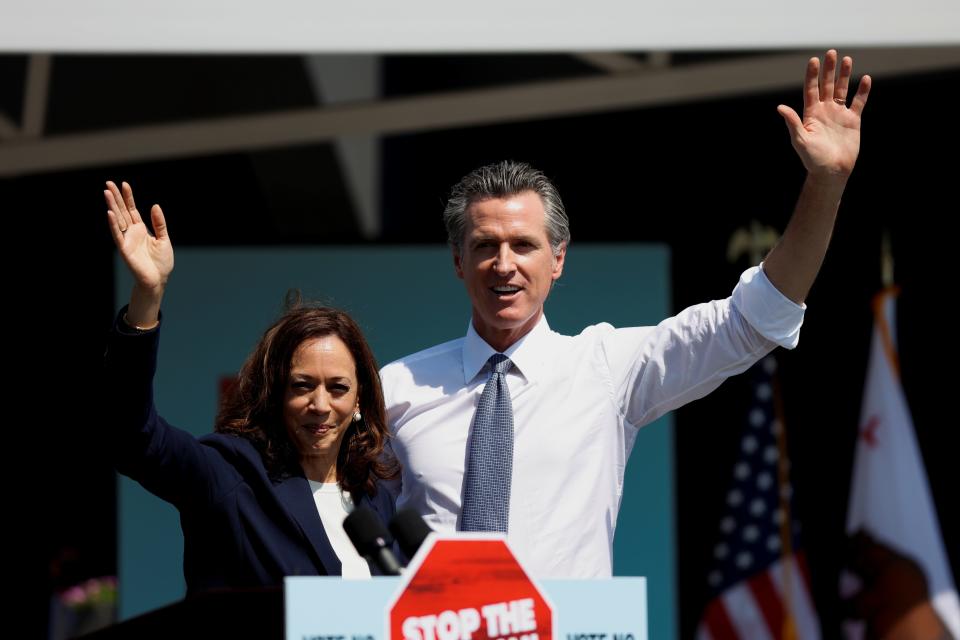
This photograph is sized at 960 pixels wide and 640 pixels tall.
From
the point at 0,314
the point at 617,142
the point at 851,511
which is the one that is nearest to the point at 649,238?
the point at 617,142

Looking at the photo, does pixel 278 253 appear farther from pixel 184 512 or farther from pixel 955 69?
pixel 184 512

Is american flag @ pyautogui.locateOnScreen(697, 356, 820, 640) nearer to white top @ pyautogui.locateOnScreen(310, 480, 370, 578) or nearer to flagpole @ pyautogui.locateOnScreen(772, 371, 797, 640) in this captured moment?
flagpole @ pyautogui.locateOnScreen(772, 371, 797, 640)

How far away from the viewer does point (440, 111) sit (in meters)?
6.16

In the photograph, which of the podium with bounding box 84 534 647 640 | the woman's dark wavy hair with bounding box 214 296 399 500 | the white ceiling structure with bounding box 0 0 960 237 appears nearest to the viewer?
the podium with bounding box 84 534 647 640

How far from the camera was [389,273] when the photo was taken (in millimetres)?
6117

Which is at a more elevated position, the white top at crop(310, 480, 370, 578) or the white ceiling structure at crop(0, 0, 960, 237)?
the white ceiling structure at crop(0, 0, 960, 237)

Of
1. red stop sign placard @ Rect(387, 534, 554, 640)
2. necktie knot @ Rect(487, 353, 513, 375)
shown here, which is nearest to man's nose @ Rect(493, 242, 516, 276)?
necktie knot @ Rect(487, 353, 513, 375)

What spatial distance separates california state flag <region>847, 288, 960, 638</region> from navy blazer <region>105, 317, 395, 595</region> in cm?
414

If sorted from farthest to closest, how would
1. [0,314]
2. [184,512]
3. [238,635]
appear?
[0,314], [184,512], [238,635]

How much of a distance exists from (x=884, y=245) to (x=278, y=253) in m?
2.81

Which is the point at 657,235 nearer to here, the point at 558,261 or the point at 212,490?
the point at 558,261

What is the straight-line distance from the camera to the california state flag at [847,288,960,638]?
591 centimetres

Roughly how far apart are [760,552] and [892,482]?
679 mm

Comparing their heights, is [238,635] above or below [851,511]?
below
